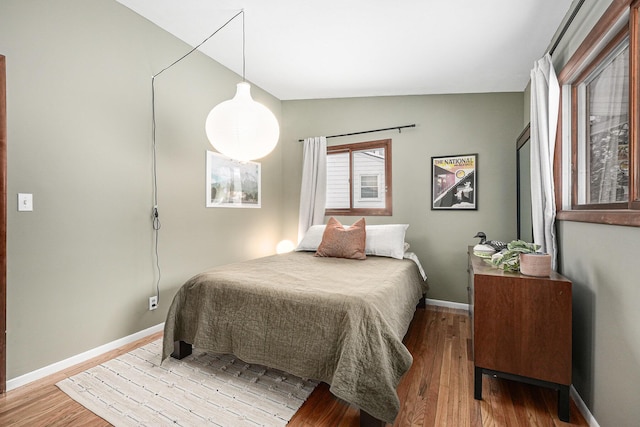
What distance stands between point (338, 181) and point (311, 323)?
8.79 feet

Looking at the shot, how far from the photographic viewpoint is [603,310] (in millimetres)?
1465

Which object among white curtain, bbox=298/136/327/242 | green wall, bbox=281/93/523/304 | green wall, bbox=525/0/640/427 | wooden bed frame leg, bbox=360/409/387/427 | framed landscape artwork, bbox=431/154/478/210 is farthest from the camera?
white curtain, bbox=298/136/327/242

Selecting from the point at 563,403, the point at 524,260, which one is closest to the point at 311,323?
the point at 524,260

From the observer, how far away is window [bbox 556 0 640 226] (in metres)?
1.33

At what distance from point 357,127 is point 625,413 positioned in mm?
3431

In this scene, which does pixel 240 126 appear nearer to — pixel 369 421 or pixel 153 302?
pixel 153 302

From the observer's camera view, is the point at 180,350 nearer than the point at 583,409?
No

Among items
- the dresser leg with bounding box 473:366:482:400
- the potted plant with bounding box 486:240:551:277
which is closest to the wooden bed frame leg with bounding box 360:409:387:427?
the dresser leg with bounding box 473:366:482:400

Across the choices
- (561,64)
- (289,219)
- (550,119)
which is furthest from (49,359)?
(561,64)

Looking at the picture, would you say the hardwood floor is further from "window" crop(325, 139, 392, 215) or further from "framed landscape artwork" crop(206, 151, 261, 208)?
"window" crop(325, 139, 392, 215)

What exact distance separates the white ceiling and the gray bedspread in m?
1.96

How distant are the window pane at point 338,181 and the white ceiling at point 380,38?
0.98 meters

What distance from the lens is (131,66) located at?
99.2 inches

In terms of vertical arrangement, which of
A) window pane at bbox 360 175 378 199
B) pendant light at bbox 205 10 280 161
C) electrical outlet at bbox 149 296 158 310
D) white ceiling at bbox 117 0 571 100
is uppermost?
white ceiling at bbox 117 0 571 100
